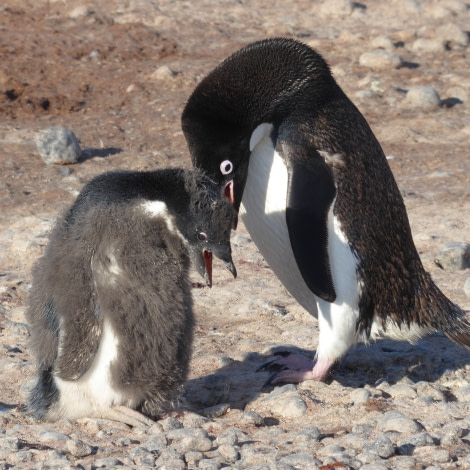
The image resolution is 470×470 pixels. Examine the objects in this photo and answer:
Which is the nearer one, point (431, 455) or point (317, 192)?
point (431, 455)

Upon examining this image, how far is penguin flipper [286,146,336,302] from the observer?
4043mm

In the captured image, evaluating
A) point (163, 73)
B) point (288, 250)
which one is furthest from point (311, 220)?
point (163, 73)

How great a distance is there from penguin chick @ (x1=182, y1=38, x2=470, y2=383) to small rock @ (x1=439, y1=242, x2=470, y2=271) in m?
1.14

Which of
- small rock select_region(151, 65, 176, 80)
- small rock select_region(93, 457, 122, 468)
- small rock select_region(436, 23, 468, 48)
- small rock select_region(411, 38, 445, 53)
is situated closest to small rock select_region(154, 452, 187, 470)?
small rock select_region(93, 457, 122, 468)

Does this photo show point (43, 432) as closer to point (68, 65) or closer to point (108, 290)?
point (108, 290)

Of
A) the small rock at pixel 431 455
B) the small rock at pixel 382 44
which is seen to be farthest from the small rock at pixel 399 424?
the small rock at pixel 382 44

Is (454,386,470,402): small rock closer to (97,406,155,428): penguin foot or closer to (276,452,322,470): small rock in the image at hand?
(276,452,322,470): small rock

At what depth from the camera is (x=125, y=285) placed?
10.7ft

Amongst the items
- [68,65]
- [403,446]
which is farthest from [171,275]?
[68,65]

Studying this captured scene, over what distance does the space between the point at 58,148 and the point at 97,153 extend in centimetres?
41

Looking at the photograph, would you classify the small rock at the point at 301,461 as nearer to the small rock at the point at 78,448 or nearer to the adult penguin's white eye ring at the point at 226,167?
the small rock at the point at 78,448

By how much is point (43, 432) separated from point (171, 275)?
2.20 ft

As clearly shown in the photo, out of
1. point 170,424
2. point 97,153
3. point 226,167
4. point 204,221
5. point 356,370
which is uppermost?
point 204,221

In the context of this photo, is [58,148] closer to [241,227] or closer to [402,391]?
[241,227]
